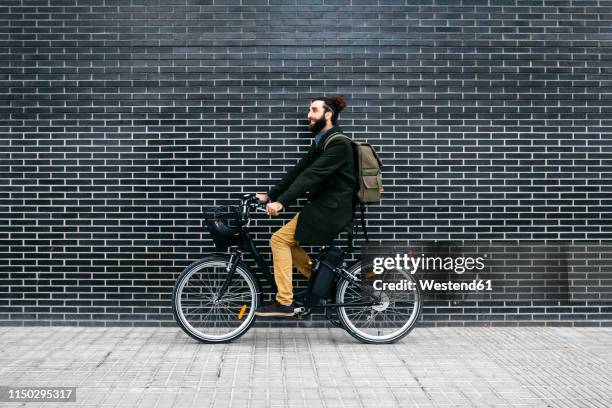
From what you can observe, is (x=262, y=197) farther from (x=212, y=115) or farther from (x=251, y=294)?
(x=212, y=115)

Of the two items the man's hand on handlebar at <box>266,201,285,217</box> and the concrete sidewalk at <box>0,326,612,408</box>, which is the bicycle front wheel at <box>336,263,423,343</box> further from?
the man's hand on handlebar at <box>266,201,285,217</box>

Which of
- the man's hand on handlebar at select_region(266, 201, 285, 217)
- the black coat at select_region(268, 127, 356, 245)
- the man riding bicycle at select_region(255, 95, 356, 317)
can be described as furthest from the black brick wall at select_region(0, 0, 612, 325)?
the man's hand on handlebar at select_region(266, 201, 285, 217)

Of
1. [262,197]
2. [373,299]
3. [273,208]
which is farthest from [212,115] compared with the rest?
[373,299]

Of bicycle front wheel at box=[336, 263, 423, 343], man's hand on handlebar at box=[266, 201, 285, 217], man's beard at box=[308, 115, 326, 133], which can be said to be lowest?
bicycle front wheel at box=[336, 263, 423, 343]

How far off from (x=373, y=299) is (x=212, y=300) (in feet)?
4.63

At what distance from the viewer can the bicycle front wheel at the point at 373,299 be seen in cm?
745

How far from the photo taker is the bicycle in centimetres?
737

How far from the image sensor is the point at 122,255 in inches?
320

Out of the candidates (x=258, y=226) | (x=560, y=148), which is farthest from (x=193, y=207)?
(x=560, y=148)

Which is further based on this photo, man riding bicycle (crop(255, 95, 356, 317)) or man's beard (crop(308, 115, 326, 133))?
man's beard (crop(308, 115, 326, 133))

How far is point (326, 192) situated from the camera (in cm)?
739

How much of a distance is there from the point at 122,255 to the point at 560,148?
14.2 ft

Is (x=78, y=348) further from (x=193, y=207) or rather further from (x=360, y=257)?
(x=360, y=257)

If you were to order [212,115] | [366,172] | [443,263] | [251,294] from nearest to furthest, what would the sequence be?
[366,172] < [251,294] < [212,115] < [443,263]
